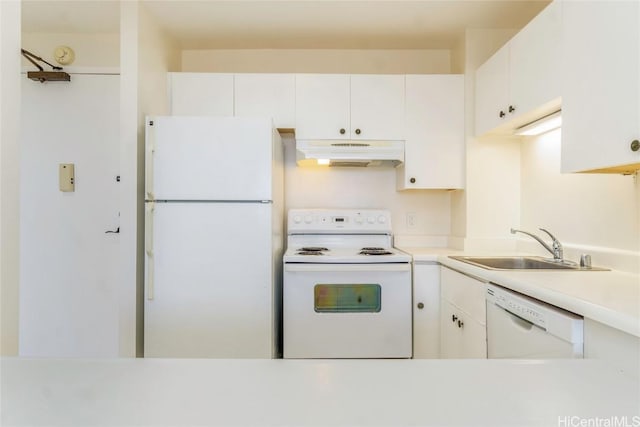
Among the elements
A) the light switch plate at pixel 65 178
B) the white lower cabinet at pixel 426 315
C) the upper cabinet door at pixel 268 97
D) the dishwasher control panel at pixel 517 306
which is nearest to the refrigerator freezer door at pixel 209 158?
the upper cabinet door at pixel 268 97

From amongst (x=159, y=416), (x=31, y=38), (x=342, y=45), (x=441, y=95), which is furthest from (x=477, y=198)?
(x=31, y=38)

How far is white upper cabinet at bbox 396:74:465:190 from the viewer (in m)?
2.36

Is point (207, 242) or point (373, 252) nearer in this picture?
point (207, 242)

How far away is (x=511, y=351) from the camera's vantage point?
129 centimetres

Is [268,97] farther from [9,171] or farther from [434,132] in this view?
[9,171]

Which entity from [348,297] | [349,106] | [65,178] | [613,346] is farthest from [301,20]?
[613,346]

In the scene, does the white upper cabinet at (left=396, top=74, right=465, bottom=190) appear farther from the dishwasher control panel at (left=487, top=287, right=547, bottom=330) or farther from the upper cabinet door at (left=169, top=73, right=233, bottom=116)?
the upper cabinet door at (left=169, top=73, right=233, bottom=116)

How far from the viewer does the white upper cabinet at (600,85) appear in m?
1.06

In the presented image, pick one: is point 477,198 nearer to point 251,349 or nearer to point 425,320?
point 425,320

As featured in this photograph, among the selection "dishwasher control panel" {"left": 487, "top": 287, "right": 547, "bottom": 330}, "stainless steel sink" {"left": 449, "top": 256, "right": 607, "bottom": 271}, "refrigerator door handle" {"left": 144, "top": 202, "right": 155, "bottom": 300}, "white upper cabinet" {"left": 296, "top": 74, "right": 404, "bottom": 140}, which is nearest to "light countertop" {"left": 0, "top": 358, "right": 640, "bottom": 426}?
"dishwasher control panel" {"left": 487, "top": 287, "right": 547, "bottom": 330}

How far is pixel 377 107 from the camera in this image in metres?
2.37

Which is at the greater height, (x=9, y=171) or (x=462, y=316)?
(x=9, y=171)

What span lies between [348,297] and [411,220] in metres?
0.94
